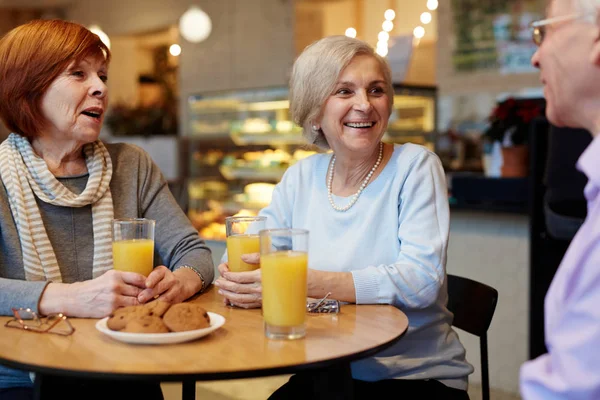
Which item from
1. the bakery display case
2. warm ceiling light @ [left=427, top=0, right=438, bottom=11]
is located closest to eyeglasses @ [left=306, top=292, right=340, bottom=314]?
the bakery display case

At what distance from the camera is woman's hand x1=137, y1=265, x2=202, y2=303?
177cm

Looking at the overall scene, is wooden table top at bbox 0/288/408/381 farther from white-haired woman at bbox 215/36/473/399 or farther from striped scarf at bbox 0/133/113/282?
striped scarf at bbox 0/133/113/282

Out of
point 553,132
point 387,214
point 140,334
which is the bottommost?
point 140,334

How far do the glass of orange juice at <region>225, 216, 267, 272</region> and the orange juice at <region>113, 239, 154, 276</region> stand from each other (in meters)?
0.21

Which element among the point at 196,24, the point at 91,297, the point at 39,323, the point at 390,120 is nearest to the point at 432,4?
the point at 390,120

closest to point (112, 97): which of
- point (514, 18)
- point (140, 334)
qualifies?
point (514, 18)

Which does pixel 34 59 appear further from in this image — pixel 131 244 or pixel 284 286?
pixel 284 286

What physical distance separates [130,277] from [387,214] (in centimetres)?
75

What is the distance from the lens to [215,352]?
4.55 ft

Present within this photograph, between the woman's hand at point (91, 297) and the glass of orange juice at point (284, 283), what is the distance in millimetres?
422

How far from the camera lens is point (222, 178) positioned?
6180 millimetres

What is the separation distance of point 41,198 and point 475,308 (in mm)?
1324

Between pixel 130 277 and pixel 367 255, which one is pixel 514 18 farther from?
pixel 130 277

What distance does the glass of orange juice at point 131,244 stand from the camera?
5.74 feet
